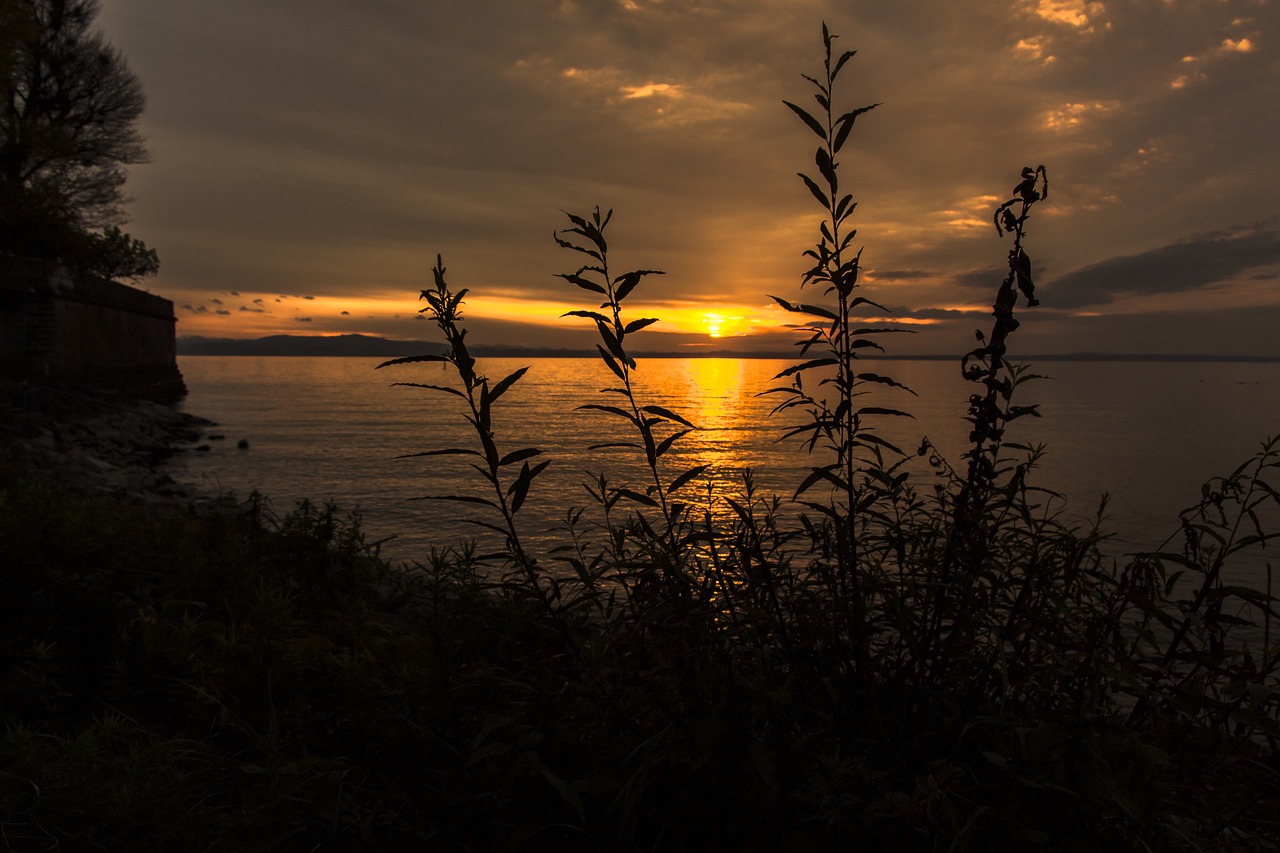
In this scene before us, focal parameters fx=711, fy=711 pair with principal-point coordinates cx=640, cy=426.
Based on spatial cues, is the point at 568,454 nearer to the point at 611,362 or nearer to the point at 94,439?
the point at 94,439

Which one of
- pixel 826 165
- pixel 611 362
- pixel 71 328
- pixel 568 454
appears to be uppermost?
pixel 71 328

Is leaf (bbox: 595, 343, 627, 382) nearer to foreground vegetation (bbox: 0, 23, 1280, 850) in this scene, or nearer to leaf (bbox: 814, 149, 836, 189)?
foreground vegetation (bbox: 0, 23, 1280, 850)

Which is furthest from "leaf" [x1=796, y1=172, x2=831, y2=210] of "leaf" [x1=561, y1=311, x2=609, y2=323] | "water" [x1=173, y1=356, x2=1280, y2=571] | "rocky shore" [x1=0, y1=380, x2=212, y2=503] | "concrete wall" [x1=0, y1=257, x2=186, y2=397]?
"concrete wall" [x1=0, y1=257, x2=186, y2=397]

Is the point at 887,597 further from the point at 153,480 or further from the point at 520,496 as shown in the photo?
the point at 153,480

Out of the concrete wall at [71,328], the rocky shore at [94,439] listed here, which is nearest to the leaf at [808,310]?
the rocky shore at [94,439]

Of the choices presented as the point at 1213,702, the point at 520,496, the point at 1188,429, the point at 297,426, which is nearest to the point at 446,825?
the point at 520,496

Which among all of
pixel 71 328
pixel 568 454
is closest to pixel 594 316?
pixel 568 454

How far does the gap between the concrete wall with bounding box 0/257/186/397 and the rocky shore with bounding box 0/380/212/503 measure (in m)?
1.10

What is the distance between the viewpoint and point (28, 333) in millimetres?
26281

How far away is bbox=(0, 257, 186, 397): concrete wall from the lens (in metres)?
26.0

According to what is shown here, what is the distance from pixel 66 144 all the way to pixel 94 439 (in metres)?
20.9

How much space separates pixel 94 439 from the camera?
22.2 meters

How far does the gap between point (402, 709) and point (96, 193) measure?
4935 centimetres

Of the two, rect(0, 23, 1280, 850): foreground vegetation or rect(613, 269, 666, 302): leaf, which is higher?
rect(613, 269, 666, 302): leaf
